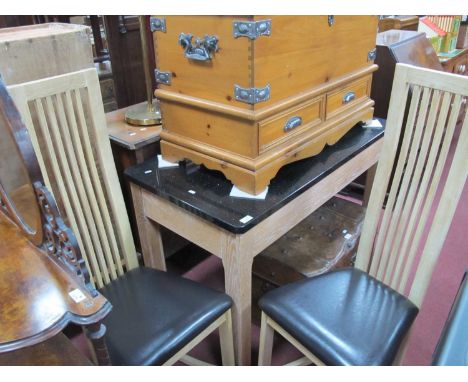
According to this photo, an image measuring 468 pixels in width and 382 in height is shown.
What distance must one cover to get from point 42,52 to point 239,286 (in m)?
0.85

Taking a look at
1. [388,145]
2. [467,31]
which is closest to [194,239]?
[388,145]

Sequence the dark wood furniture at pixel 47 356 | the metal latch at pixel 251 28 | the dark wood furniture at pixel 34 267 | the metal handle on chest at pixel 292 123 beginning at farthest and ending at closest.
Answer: the metal handle on chest at pixel 292 123, the metal latch at pixel 251 28, the dark wood furniture at pixel 47 356, the dark wood furniture at pixel 34 267

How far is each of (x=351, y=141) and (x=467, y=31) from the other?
202cm

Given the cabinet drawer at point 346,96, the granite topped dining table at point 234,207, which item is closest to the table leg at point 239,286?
the granite topped dining table at point 234,207

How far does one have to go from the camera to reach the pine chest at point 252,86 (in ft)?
3.30

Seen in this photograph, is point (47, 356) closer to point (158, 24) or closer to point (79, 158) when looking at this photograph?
point (79, 158)

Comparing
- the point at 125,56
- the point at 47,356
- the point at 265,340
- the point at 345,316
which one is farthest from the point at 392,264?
the point at 125,56

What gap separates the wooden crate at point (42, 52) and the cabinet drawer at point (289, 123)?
1.93ft

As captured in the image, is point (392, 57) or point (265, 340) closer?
point (265, 340)

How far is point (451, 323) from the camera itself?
22.1 inches

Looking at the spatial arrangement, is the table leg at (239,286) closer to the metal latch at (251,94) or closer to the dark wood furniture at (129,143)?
the metal latch at (251,94)

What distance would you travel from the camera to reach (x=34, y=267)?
0.81m

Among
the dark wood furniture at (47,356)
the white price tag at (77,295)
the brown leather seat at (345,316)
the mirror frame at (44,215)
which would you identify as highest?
the mirror frame at (44,215)
